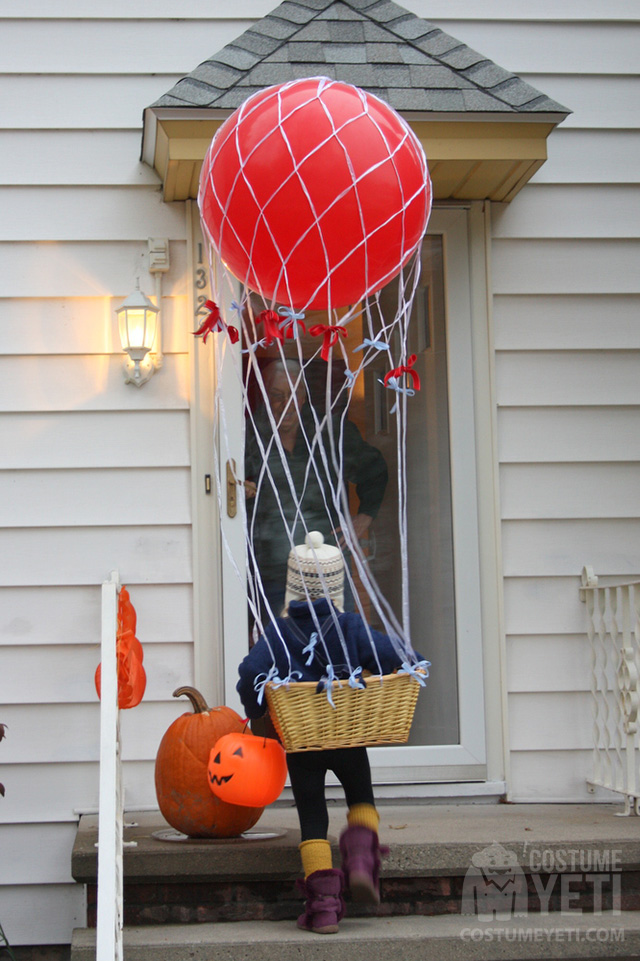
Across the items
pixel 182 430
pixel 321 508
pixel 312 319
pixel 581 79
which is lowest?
pixel 321 508

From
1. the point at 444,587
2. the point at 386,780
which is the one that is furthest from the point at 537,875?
the point at 444,587

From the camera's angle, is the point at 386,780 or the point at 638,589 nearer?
the point at 638,589

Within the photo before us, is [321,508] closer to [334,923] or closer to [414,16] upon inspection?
[334,923]

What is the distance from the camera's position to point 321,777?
2.79 meters

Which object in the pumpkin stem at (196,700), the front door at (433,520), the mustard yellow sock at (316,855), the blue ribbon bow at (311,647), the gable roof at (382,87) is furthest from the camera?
the front door at (433,520)

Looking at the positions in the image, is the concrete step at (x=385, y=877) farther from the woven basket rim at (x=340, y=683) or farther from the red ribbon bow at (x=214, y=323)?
the red ribbon bow at (x=214, y=323)

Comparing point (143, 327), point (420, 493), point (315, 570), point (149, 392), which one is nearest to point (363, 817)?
point (315, 570)

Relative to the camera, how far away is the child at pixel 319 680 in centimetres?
266

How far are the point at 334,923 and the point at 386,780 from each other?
106cm

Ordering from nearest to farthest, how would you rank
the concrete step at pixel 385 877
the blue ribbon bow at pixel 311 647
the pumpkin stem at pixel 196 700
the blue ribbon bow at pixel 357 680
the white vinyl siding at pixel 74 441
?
the blue ribbon bow at pixel 357 680 < the blue ribbon bow at pixel 311 647 < the concrete step at pixel 385 877 < the pumpkin stem at pixel 196 700 < the white vinyl siding at pixel 74 441

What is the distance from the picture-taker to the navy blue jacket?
2.69 meters

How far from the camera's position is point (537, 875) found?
2908 mm

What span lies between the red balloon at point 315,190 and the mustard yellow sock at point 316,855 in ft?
4.61

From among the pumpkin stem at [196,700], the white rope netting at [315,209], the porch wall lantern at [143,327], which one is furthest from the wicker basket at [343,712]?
the porch wall lantern at [143,327]
